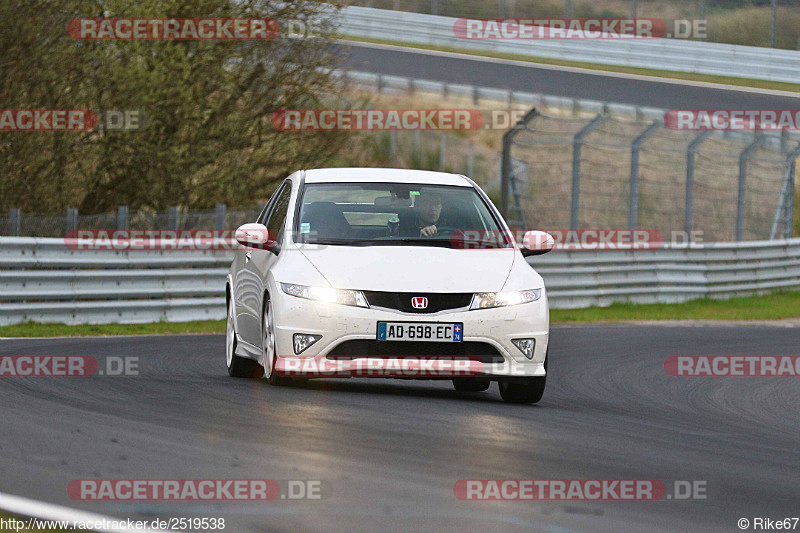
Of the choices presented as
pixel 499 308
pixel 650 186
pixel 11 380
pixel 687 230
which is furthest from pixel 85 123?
Answer: pixel 650 186

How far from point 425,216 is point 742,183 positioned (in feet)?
56.8

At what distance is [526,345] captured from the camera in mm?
9211

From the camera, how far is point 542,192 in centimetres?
3297

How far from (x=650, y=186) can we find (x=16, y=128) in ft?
59.9

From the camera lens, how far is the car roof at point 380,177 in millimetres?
10336

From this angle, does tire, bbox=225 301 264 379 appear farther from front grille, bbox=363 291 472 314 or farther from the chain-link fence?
the chain-link fence

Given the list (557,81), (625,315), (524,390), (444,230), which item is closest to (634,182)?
(625,315)

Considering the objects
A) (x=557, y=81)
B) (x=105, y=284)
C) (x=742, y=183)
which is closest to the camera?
(x=105, y=284)

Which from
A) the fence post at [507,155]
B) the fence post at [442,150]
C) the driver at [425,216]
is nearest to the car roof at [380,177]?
the driver at [425,216]

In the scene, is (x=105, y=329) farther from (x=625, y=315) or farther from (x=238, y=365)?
(x=625, y=315)

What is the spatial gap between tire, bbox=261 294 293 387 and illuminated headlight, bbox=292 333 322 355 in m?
0.26

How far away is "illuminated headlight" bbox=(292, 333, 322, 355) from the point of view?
29.5 ft

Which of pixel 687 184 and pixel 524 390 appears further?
pixel 687 184

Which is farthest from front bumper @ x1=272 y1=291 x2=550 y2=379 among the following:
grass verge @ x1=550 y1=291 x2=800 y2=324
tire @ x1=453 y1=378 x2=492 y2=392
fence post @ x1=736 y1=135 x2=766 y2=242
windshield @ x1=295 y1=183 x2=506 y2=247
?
fence post @ x1=736 y1=135 x2=766 y2=242
